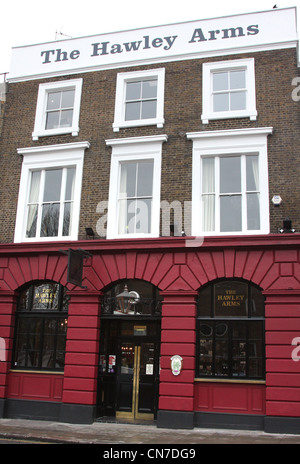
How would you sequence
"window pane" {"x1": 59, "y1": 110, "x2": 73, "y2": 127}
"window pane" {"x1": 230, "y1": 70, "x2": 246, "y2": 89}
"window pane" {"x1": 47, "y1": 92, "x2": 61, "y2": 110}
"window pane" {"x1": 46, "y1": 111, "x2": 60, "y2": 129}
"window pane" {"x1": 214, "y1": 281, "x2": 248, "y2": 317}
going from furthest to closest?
"window pane" {"x1": 47, "y1": 92, "x2": 61, "y2": 110}, "window pane" {"x1": 46, "y1": 111, "x2": 60, "y2": 129}, "window pane" {"x1": 59, "y1": 110, "x2": 73, "y2": 127}, "window pane" {"x1": 230, "y1": 70, "x2": 246, "y2": 89}, "window pane" {"x1": 214, "y1": 281, "x2": 248, "y2": 317}

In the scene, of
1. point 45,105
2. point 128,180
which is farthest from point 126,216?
point 45,105

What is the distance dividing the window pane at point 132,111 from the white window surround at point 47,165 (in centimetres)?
165

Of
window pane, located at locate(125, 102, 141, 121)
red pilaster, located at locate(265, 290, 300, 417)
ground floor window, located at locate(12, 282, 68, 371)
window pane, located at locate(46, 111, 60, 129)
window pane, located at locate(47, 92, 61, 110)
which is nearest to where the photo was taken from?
red pilaster, located at locate(265, 290, 300, 417)

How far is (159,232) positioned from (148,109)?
14.0 ft

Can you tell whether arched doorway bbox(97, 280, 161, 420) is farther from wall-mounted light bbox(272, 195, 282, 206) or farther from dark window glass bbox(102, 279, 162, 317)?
wall-mounted light bbox(272, 195, 282, 206)

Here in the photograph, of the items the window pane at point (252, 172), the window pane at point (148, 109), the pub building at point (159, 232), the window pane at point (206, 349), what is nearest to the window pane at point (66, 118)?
the pub building at point (159, 232)

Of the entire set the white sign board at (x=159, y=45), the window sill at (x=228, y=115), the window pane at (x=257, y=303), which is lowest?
the window pane at (x=257, y=303)

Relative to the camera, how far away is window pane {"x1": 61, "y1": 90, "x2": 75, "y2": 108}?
634 inches

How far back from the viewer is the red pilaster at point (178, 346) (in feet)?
41.0

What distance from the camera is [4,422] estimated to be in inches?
518

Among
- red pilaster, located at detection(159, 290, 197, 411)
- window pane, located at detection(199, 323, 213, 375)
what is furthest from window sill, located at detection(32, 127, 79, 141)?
window pane, located at detection(199, 323, 213, 375)

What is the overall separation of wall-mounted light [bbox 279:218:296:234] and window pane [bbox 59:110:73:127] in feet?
25.7

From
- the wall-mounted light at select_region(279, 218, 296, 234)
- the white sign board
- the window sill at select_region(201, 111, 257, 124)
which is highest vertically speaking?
the white sign board

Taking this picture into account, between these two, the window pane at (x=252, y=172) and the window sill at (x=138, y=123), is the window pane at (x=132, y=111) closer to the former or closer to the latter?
the window sill at (x=138, y=123)
